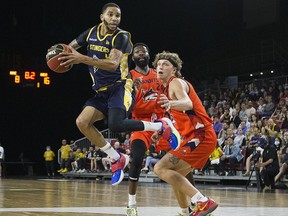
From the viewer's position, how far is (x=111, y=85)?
20.3 feet

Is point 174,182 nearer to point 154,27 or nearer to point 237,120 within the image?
point 237,120

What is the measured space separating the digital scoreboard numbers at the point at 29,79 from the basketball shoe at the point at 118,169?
651 inches

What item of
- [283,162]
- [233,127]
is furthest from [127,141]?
[283,162]

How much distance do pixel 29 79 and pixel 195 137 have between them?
58.6ft

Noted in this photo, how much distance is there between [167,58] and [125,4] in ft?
65.0

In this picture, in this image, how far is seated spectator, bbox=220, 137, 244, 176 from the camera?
49.3 feet

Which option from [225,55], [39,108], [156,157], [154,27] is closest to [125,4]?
[154,27]

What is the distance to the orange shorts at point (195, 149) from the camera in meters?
5.45

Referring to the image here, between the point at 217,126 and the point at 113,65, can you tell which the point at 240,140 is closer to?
the point at 217,126

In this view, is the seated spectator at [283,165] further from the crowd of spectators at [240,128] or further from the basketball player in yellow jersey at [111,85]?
the basketball player in yellow jersey at [111,85]

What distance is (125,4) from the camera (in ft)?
82.3

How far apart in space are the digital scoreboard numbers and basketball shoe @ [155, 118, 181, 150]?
16983mm

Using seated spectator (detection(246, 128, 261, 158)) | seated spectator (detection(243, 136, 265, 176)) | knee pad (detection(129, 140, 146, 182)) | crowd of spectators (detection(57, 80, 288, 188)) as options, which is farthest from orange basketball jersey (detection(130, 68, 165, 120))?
seated spectator (detection(246, 128, 261, 158))

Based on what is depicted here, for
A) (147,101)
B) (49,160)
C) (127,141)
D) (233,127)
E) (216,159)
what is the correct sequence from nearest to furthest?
(147,101) → (216,159) → (233,127) → (127,141) → (49,160)
